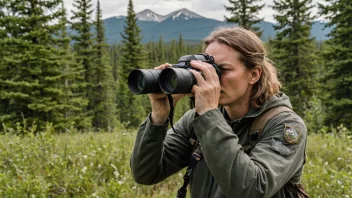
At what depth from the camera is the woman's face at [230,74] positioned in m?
1.97

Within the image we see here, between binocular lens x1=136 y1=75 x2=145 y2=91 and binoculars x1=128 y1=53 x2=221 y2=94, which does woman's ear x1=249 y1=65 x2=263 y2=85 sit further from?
binocular lens x1=136 y1=75 x2=145 y2=91

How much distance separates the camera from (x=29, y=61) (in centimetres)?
1964

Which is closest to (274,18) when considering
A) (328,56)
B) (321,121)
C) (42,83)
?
(328,56)

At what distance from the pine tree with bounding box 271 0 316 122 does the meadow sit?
69.9 feet

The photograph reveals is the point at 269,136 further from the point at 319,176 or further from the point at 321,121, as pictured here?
the point at 321,121

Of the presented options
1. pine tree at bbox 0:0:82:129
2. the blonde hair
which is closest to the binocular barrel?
the blonde hair

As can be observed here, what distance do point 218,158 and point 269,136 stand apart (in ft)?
1.18

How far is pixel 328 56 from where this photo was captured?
20312 millimetres

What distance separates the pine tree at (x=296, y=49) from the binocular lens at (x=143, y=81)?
961 inches

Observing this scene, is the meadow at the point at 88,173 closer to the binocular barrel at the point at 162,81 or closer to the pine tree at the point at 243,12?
the binocular barrel at the point at 162,81

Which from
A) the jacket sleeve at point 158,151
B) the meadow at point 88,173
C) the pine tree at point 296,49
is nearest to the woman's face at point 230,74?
the jacket sleeve at point 158,151

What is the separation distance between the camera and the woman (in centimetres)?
167

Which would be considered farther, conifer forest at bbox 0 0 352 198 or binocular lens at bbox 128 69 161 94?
conifer forest at bbox 0 0 352 198

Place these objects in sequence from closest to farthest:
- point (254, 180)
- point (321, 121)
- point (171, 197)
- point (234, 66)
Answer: point (254, 180) → point (234, 66) → point (171, 197) → point (321, 121)
